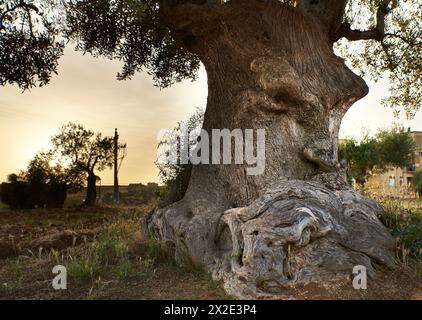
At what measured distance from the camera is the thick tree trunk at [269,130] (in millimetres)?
7391

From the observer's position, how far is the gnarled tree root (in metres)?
6.41

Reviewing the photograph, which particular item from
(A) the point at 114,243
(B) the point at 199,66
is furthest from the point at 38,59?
(A) the point at 114,243

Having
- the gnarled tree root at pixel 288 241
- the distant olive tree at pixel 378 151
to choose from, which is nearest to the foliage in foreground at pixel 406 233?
the gnarled tree root at pixel 288 241

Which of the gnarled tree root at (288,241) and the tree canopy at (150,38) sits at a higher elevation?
the tree canopy at (150,38)

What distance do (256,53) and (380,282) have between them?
17.5ft

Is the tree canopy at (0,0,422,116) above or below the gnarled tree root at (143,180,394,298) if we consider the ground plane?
above

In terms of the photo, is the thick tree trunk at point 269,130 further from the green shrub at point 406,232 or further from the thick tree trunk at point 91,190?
the thick tree trunk at point 91,190

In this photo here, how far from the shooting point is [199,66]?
15555 mm

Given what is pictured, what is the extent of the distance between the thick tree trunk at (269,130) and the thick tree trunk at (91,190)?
1432cm

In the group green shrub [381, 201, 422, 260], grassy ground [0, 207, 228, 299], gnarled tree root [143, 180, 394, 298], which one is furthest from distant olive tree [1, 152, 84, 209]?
green shrub [381, 201, 422, 260]

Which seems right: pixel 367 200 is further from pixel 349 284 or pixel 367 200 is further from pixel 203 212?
pixel 203 212

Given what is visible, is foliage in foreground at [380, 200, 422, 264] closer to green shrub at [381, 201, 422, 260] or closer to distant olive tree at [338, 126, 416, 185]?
green shrub at [381, 201, 422, 260]

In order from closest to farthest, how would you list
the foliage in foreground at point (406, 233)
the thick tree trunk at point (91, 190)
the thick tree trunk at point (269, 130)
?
the thick tree trunk at point (269, 130) < the foliage in foreground at point (406, 233) < the thick tree trunk at point (91, 190)

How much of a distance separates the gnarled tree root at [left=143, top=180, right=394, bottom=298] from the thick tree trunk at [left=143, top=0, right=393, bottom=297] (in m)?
0.03
